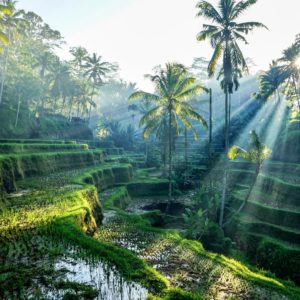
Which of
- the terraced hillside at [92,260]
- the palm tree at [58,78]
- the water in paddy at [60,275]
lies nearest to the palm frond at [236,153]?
the terraced hillside at [92,260]

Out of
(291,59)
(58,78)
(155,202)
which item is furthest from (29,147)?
(291,59)

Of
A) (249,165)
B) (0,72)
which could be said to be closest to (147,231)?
(249,165)

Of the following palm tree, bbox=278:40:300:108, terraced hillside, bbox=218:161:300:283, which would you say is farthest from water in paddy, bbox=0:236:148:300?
palm tree, bbox=278:40:300:108

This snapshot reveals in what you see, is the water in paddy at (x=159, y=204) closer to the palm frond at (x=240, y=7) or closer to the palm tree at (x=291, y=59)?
the palm frond at (x=240, y=7)

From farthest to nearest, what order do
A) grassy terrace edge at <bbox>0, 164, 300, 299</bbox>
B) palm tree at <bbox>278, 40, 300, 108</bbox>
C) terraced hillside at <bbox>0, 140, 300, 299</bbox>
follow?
1. palm tree at <bbox>278, 40, 300, 108</bbox>
2. grassy terrace edge at <bbox>0, 164, 300, 299</bbox>
3. terraced hillside at <bbox>0, 140, 300, 299</bbox>

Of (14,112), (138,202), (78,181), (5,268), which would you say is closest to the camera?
(5,268)

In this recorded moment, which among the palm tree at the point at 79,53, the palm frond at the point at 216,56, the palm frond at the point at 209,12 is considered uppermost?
the palm tree at the point at 79,53

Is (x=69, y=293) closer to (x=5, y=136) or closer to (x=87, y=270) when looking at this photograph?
(x=87, y=270)

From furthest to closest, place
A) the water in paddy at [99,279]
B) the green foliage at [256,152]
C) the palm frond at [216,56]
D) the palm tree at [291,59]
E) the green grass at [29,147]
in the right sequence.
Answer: the palm tree at [291,59] < the palm frond at [216,56] < the green grass at [29,147] < the green foliage at [256,152] < the water in paddy at [99,279]

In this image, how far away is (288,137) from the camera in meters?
34.5

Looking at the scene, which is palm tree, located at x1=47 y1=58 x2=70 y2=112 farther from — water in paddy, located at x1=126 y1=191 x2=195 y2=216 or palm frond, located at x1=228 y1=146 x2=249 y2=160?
palm frond, located at x1=228 y1=146 x2=249 y2=160

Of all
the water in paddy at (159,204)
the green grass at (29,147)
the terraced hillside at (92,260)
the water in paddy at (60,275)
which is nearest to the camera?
the water in paddy at (60,275)

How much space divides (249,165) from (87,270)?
29.6 meters

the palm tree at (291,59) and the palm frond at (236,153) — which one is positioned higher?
the palm tree at (291,59)
